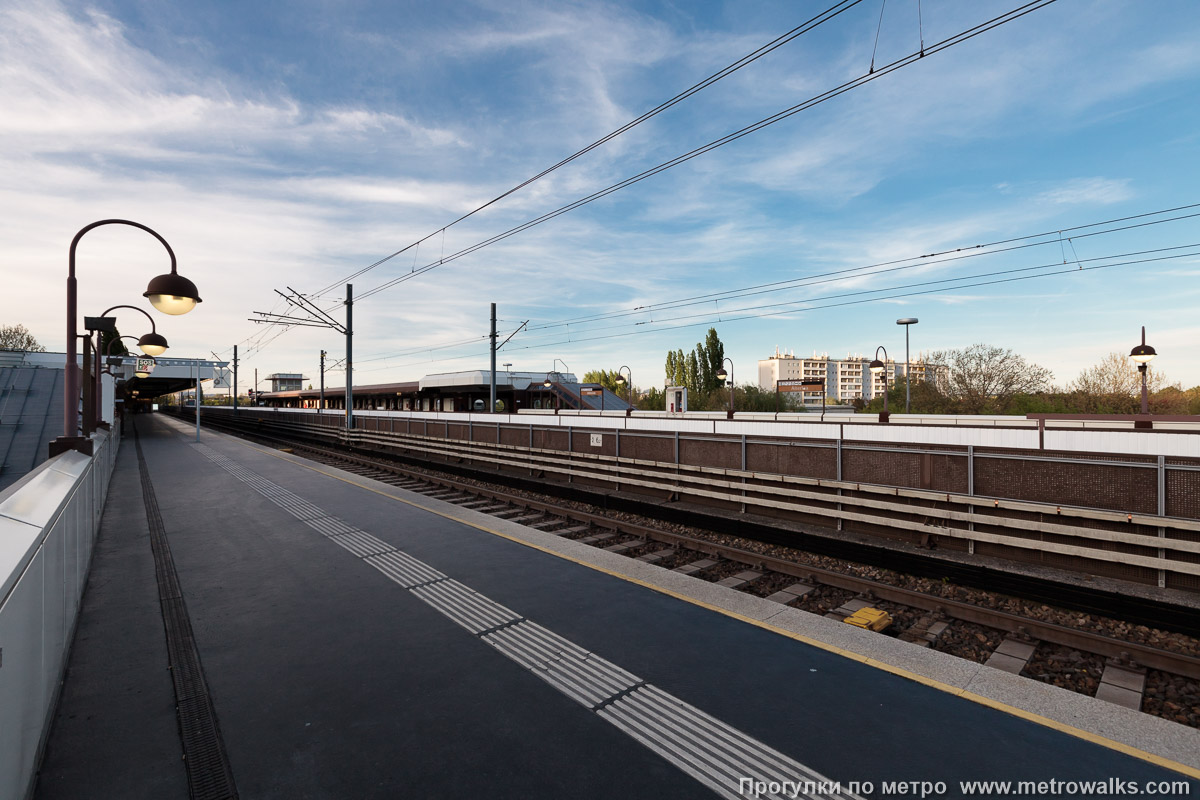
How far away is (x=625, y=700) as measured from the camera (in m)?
4.57

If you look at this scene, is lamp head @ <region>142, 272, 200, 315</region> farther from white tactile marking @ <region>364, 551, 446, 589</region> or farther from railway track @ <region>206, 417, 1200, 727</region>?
railway track @ <region>206, 417, 1200, 727</region>

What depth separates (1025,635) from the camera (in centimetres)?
598

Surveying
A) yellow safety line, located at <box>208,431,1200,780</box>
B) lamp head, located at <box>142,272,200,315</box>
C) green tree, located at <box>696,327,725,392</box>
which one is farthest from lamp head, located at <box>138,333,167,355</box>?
green tree, located at <box>696,327,725,392</box>

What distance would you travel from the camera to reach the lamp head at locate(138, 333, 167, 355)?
11.6 metres

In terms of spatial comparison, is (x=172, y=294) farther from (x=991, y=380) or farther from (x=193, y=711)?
(x=991, y=380)

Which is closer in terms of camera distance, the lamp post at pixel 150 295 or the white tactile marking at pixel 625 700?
the white tactile marking at pixel 625 700

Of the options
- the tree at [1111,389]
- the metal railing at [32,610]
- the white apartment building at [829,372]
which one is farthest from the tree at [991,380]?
the white apartment building at [829,372]

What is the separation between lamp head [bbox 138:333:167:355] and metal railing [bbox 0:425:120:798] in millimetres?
6516

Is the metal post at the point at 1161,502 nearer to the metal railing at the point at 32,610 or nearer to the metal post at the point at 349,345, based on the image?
the metal railing at the point at 32,610

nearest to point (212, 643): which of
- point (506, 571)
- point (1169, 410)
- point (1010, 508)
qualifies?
point (506, 571)

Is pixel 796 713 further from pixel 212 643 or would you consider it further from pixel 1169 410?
pixel 1169 410

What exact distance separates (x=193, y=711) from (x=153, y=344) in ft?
33.8

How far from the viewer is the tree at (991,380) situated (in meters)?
35.4

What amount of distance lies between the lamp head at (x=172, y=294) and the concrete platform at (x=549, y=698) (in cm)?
382
